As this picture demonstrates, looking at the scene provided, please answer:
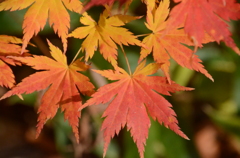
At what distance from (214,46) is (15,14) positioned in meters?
1.20

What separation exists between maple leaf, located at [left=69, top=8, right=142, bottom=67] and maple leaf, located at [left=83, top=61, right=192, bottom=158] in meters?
0.05

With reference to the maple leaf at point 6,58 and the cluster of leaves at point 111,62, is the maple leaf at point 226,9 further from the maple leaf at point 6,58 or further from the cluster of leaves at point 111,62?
the maple leaf at point 6,58

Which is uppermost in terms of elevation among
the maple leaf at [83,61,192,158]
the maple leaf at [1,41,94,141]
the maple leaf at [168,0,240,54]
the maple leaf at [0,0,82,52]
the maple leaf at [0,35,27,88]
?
the maple leaf at [0,0,82,52]

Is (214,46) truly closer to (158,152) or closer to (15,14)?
(158,152)

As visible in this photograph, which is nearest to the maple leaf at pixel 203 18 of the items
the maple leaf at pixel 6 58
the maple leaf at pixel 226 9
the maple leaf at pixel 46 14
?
the maple leaf at pixel 226 9

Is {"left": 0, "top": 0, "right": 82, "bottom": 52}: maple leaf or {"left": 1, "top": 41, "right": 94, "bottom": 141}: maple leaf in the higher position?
{"left": 0, "top": 0, "right": 82, "bottom": 52}: maple leaf

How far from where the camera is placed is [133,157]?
134 cm

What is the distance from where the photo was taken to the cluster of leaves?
0.63m

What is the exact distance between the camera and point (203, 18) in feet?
1.92

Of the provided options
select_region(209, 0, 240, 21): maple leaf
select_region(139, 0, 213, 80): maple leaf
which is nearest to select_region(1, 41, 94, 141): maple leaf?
select_region(139, 0, 213, 80): maple leaf

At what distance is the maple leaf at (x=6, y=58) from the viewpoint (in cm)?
66

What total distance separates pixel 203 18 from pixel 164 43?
0.40 feet

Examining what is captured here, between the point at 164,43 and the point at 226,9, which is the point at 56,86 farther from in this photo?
the point at 226,9

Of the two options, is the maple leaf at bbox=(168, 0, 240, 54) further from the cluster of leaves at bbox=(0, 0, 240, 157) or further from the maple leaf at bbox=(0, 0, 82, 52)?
the maple leaf at bbox=(0, 0, 82, 52)
